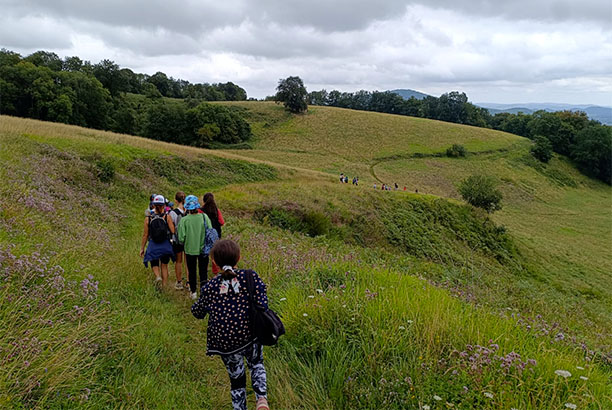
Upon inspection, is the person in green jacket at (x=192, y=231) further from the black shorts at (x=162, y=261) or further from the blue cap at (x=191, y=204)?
the black shorts at (x=162, y=261)

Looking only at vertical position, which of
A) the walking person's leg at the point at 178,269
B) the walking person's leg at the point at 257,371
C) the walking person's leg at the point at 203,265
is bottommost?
the walking person's leg at the point at 178,269

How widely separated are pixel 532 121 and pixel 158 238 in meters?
117

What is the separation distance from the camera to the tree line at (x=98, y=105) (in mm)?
49625

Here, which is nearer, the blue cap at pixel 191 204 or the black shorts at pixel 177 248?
the blue cap at pixel 191 204

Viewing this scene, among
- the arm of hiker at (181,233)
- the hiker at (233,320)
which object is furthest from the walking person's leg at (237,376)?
the arm of hiker at (181,233)

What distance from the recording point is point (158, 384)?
3699 millimetres

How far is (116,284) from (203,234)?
5.59 feet

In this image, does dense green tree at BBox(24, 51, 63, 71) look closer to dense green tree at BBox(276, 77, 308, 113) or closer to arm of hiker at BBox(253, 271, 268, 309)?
dense green tree at BBox(276, 77, 308, 113)

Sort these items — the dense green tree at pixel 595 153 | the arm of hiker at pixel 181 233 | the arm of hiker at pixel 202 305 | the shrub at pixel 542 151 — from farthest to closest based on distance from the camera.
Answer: the shrub at pixel 542 151
the dense green tree at pixel 595 153
the arm of hiker at pixel 181 233
the arm of hiker at pixel 202 305

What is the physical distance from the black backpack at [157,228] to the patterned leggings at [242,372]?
399 cm

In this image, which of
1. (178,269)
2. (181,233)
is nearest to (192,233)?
(181,233)

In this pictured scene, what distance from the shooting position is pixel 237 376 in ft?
11.8

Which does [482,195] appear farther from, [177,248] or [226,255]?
[226,255]

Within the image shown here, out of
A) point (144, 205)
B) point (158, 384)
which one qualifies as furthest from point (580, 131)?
point (158, 384)
